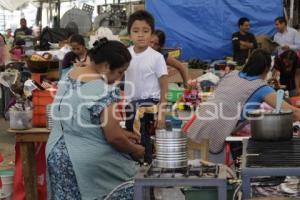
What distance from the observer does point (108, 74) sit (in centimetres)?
320

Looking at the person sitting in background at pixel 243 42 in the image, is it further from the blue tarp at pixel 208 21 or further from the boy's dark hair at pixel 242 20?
the blue tarp at pixel 208 21

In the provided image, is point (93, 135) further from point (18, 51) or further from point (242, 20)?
point (18, 51)

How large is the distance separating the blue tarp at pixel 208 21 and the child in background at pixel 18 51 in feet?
9.29

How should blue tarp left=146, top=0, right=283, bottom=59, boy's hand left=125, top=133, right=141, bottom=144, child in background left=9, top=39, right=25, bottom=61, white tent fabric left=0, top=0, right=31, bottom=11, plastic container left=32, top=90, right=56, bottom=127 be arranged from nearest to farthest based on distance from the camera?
boy's hand left=125, top=133, right=141, bottom=144 → plastic container left=32, top=90, right=56, bottom=127 → child in background left=9, top=39, right=25, bottom=61 → blue tarp left=146, top=0, right=283, bottom=59 → white tent fabric left=0, top=0, right=31, bottom=11

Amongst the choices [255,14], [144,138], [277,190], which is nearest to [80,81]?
[144,138]

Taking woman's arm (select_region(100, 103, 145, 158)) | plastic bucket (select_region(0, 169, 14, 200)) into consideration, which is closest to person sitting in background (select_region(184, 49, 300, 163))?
woman's arm (select_region(100, 103, 145, 158))

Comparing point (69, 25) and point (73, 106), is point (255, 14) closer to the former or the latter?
point (69, 25)

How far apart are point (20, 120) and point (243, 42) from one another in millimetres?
6961

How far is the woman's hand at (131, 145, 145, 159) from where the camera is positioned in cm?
327

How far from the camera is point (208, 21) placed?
39.2 feet

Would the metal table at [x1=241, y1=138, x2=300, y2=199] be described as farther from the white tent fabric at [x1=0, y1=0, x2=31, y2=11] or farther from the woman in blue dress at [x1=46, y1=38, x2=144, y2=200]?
the white tent fabric at [x1=0, y1=0, x2=31, y2=11]

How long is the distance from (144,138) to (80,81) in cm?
55

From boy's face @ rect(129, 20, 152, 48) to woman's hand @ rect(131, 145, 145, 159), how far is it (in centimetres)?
163

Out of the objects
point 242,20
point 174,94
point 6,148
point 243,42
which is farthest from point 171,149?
point 242,20
